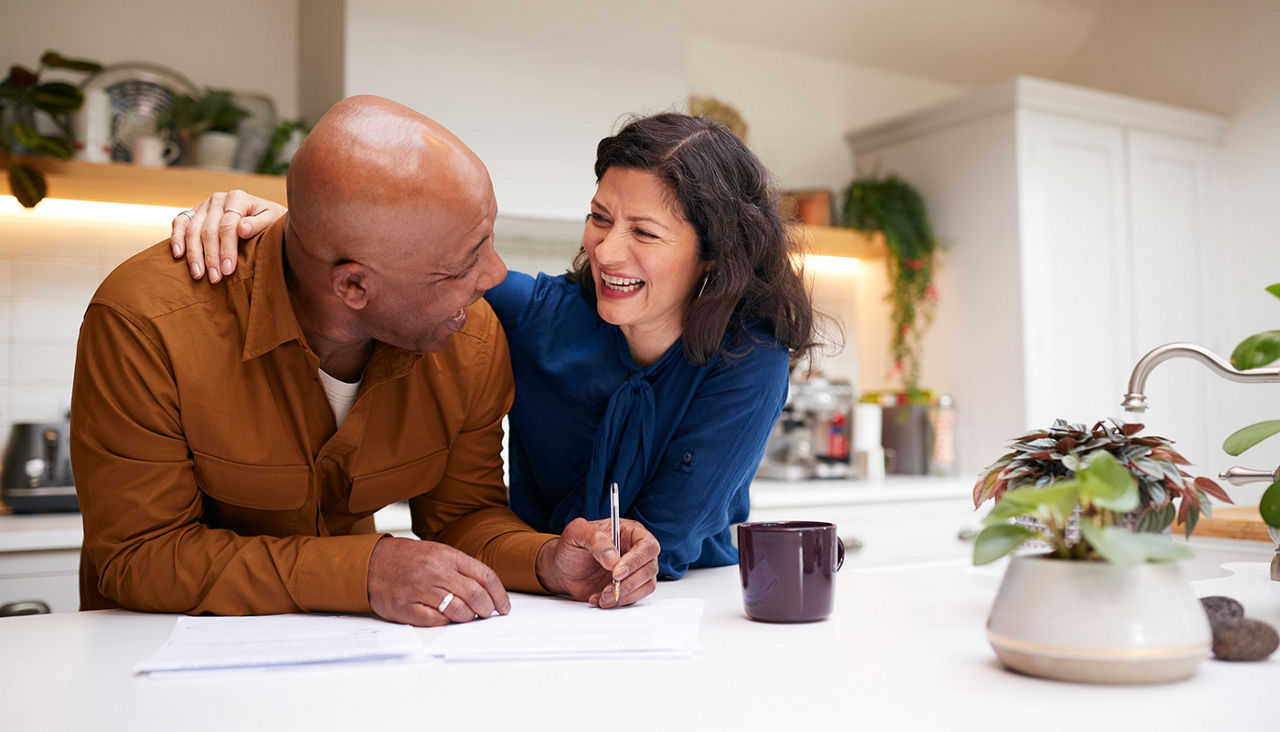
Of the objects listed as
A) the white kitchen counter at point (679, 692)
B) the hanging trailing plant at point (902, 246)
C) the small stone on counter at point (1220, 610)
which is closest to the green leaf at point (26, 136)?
the white kitchen counter at point (679, 692)

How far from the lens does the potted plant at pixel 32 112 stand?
7.93 feet

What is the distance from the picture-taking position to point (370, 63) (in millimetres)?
2719

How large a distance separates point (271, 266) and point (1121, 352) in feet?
11.2

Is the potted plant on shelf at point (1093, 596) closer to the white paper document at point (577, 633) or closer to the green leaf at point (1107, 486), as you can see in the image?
the green leaf at point (1107, 486)

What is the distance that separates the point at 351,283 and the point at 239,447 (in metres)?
0.23

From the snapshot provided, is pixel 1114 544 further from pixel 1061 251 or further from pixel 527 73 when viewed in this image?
pixel 1061 251

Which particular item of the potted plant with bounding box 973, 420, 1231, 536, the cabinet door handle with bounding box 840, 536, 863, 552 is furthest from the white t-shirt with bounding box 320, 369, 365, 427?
the cabinet door handle with bounding box 840, 536, 863, 552

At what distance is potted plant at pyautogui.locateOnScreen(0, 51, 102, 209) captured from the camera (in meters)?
2.42

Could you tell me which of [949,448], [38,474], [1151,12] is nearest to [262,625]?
[38,474]

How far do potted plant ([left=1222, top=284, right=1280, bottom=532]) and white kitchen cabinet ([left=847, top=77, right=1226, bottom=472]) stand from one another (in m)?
2.49

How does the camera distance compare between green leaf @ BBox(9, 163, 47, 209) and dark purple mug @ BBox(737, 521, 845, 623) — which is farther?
green leaf @ BBox(9, 163, 47, 209)

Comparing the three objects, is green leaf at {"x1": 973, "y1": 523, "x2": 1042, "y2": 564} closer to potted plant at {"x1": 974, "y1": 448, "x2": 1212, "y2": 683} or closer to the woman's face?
potted plant at {"x1": 974, "y1": 448, "x2": 1212, "y2": 683}

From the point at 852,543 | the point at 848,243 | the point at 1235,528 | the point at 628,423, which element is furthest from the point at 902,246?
the point at 628,423

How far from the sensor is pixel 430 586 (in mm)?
1014
